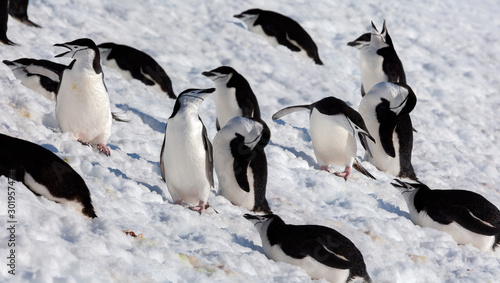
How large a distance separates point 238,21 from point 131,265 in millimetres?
7928

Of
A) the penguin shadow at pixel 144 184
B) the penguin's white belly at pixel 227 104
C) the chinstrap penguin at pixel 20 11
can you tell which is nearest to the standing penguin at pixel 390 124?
the penguin's white belly at pixel 227 104

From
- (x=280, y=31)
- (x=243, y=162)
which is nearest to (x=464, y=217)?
(x=243, y=162)

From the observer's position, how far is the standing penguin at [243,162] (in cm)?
475

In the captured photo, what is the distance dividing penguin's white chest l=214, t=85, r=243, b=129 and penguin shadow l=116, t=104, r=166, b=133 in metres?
0.52

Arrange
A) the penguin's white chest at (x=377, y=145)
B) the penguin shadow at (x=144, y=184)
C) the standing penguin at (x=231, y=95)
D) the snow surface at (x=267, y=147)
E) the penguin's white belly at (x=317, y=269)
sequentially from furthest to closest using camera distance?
1. the penguin's white chest at (x=377, y=145)
2. the standing penguin at (x=231, y=95)
3. the penguin shadow at (x=144, y=184)
4. the penguin's white belly at (x=317, y=269)
5. the snow surface at (x=267, y=147)

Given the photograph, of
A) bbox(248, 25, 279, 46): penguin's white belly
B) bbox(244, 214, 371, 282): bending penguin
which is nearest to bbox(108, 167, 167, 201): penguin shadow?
bbox(244, 214, 371, 282): bending penguin

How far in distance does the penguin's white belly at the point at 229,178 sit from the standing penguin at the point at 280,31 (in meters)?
5.18

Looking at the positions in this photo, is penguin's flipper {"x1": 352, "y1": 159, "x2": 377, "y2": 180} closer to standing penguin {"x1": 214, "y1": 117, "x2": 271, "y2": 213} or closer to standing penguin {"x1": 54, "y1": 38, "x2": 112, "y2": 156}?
standing penguin {"x1": 214, "y1": 117, "x2": 271, "y2": 213}

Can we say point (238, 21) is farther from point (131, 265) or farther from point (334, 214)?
point (131, 265)

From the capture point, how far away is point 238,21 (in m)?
10.6

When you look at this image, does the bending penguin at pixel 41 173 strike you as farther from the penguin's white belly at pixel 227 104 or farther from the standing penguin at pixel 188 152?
the penguin's white belly at pixel 227 104

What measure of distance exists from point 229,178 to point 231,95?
5.35 feet

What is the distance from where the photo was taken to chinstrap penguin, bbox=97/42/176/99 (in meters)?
7.43

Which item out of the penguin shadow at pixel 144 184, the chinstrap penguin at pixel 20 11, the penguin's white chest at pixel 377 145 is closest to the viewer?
the penguin shadow at pixel 144 184
